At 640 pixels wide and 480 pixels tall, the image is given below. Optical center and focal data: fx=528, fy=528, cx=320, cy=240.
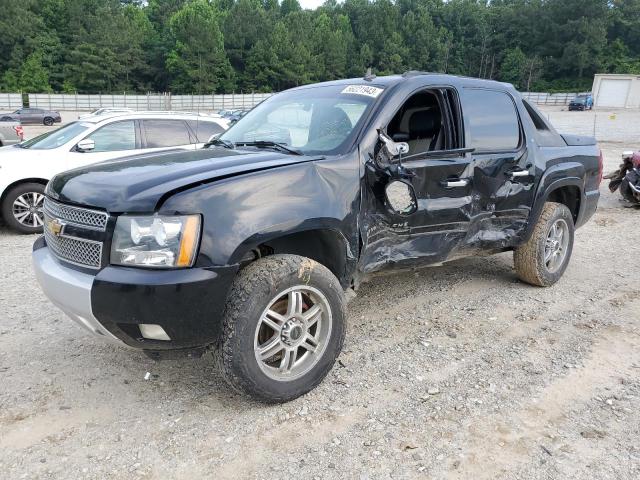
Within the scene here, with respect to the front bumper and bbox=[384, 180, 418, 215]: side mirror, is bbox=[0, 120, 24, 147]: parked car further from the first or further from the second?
bbox=[384, 180, 418, 215]: side mirror

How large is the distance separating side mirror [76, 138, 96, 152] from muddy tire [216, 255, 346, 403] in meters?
5.33

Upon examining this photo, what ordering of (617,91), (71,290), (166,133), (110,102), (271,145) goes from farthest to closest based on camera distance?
(110,102) → (617,91) → (166,133) → (271,145) → (71,290)

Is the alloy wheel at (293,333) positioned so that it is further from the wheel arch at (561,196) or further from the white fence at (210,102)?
the white fence at (210,102)

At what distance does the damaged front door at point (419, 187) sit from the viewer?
3.44 m

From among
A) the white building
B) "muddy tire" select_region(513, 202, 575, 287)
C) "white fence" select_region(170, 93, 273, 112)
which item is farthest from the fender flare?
"white fence" select_region(170, 93, 273, 112)

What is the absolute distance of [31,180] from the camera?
7168 millimetres

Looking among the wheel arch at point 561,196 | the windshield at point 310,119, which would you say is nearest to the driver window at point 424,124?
the windshield at point 310,119

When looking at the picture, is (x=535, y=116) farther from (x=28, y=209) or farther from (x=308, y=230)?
(x=28, y=209)

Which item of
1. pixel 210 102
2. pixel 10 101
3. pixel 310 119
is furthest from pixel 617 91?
pixel 10 101

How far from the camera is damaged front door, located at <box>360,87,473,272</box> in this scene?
11.3ft

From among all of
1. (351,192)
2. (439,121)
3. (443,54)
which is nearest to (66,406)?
(351,192)

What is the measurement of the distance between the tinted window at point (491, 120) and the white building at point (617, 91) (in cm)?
6433

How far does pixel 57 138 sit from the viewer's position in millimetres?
7621

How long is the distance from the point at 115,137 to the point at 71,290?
5.45m
